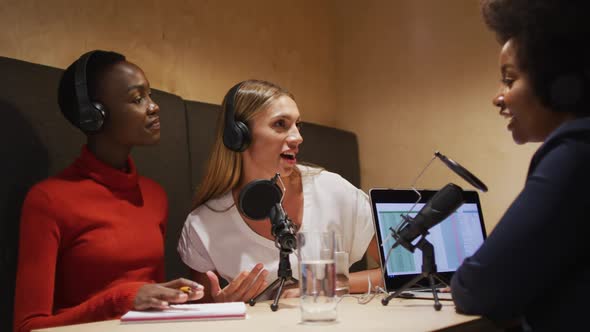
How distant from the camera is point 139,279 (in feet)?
5.44

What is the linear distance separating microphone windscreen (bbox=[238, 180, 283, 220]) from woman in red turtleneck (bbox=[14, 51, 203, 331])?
0.99 feet

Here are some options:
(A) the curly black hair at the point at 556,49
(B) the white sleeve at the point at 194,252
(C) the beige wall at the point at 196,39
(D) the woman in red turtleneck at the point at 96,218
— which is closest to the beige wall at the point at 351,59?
(C) the beige wall at the point at 196,39

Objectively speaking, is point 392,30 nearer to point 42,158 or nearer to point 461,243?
point 461,243

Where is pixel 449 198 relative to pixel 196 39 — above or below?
below

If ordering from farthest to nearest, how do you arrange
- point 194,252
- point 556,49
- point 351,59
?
point 351,59 < point 194,252 < point 556,49

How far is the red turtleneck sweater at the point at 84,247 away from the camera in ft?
4.74

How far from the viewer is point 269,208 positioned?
1.42 meters

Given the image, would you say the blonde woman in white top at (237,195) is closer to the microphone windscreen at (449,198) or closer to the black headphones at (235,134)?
the black headphones at (235,134)

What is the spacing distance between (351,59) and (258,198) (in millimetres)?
1927

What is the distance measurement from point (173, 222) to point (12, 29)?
0.81 metres

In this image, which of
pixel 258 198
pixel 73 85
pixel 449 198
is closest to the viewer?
pixel 449 198

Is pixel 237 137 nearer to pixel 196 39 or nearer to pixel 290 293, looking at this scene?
pixel 290 293

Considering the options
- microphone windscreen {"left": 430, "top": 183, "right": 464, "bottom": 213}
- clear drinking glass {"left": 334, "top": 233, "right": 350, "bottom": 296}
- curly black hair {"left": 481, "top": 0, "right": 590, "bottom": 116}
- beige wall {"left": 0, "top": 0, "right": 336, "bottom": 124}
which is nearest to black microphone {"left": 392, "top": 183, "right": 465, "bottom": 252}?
microphone windscreen {"left": 430, "top": 183, "right": 464, "bottom": 213}

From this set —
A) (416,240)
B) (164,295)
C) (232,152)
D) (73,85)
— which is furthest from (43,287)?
(416,240)
